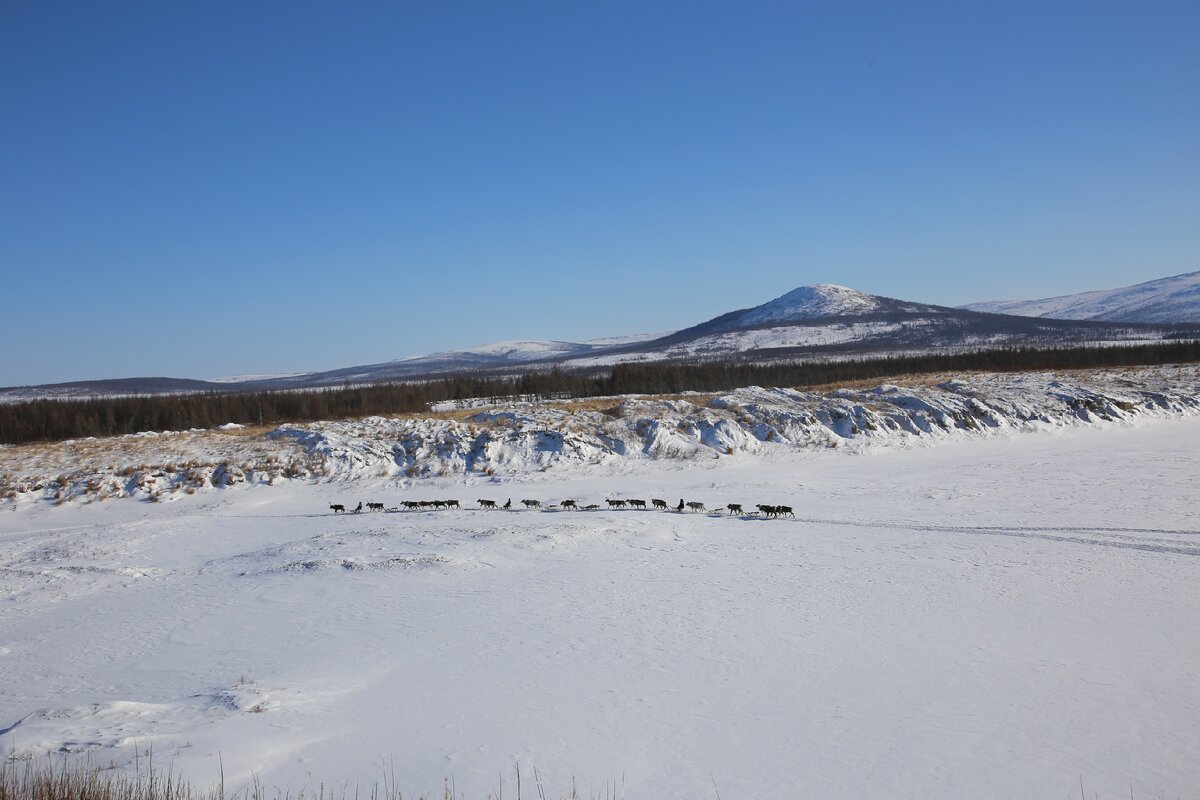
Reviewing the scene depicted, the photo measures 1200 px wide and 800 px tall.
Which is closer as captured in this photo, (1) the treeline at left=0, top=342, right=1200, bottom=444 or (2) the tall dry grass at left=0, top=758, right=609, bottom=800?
(2) the tall dry grass at left=0, top=758, right=609, bottom=800

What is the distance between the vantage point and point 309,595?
655 inches

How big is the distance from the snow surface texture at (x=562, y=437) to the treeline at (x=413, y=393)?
2022 cm

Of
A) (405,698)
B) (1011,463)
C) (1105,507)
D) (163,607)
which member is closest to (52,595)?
(163,607)

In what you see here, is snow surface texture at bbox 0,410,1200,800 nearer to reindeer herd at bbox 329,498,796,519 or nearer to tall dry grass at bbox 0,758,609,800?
tall dry grass at bbox 0,758,609,800

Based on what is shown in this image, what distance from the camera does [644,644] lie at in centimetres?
1266

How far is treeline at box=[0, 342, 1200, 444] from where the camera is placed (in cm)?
5756

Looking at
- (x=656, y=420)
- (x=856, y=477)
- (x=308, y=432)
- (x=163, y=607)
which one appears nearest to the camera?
(x=163, y=607)

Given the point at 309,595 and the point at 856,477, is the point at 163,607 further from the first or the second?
the point at 856,477

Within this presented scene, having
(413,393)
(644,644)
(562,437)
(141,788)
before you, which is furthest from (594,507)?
(413,393)

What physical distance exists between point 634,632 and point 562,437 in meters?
23.0

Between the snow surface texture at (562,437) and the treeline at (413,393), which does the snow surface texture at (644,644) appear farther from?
the treeline at (413,393)

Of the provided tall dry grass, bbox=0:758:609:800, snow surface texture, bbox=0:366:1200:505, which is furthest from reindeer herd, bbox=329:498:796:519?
tall dry grass, bbox=0:758:609:800

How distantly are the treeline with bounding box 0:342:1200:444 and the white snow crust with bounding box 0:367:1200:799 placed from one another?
29.7m

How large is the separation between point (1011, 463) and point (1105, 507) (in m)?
9.49
